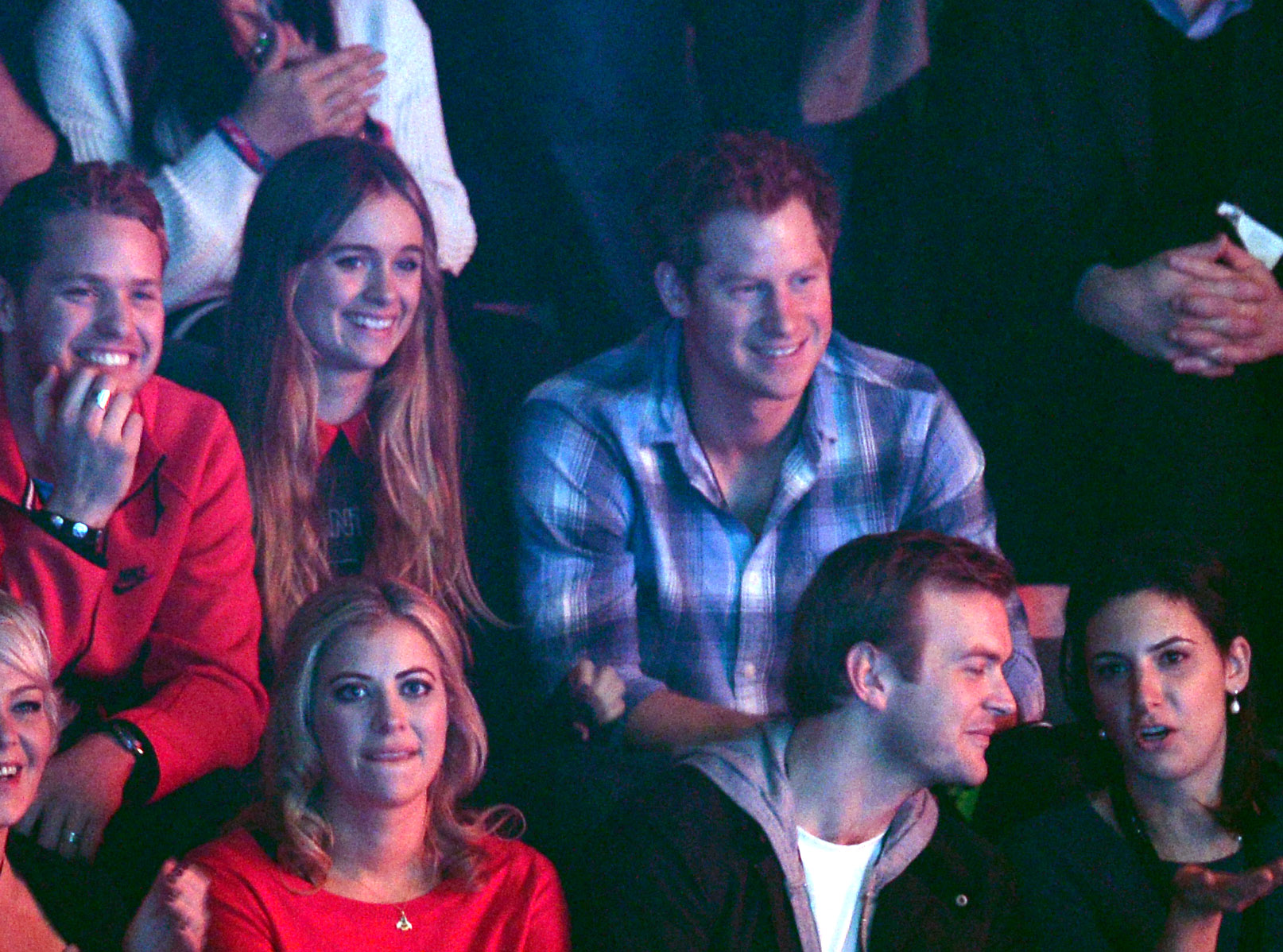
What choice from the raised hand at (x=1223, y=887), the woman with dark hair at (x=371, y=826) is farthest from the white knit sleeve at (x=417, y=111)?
the raised hand at (x=1223, y=887)

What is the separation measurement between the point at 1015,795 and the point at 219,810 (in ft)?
3.62

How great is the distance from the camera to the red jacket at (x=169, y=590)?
2035 millimetres

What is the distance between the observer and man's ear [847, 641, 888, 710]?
208 cm

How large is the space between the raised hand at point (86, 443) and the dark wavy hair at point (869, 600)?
0.92 meters

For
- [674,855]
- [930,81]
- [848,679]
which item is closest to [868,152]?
[930,81]

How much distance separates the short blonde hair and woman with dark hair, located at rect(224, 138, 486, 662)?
426 mm

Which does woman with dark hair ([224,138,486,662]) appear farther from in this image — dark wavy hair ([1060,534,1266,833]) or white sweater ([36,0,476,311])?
dark wavy hair ([1060,534,1266,833])

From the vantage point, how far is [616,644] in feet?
8.07

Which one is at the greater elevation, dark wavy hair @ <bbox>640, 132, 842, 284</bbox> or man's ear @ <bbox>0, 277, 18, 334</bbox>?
dark wavy hair @ <bbox>640, 132, 842, 284</bbox>

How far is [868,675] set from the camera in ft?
6.87

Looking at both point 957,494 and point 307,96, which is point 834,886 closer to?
point 957,494

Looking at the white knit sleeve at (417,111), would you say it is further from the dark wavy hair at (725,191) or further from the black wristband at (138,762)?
the black wristband at (138,762)

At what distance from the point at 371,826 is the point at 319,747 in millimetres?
117

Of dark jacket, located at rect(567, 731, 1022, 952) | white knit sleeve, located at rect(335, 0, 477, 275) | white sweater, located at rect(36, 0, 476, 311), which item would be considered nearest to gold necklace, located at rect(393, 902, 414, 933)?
dark jacket, located at rect(567, 731, 1022, 952)
